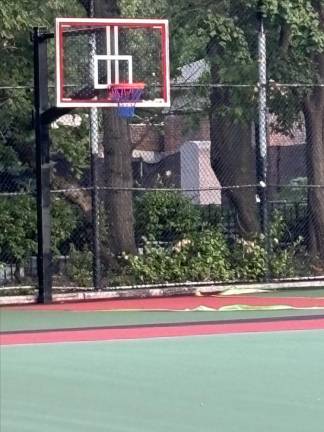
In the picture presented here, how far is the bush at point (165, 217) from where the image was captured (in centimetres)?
1788

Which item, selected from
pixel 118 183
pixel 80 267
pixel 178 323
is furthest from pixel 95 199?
pixel 178 323

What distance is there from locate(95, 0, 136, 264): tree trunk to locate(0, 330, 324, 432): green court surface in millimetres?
5924

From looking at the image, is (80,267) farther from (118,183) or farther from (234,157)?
(234,157)

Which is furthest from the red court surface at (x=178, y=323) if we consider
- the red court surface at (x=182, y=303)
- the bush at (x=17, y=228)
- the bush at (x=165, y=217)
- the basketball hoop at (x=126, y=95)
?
the basketball hoop at (x=126, y=95)

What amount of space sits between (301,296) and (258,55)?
349 centimetres

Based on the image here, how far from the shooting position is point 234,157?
18953mm

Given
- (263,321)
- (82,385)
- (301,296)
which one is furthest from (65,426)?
(301,296)

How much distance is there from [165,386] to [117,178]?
8736 mm

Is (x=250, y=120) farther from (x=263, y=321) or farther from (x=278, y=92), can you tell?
(x=263, y=321)

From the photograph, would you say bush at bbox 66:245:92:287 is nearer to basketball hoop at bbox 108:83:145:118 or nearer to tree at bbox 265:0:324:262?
basketball hoop at bbox 108:83:145:118

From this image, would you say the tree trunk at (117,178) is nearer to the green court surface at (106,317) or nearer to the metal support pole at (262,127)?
the metal support pole at (262,127)

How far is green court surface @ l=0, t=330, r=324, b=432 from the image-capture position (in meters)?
7.92

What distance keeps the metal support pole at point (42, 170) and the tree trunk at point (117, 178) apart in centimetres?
181

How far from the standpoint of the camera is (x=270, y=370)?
9633mm
